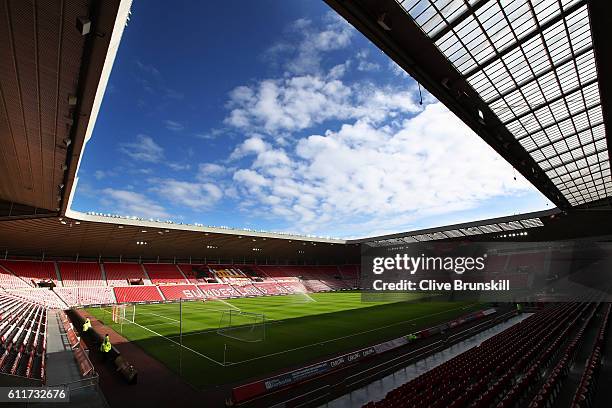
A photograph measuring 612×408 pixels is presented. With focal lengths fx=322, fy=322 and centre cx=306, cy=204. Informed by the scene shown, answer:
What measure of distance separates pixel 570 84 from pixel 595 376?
1147cm

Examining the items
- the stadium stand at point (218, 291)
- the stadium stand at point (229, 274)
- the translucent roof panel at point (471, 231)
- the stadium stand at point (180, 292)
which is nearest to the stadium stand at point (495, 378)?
the translucent roof panel at point (471, 231)

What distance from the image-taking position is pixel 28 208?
2581 cm

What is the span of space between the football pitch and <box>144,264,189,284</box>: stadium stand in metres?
18.1

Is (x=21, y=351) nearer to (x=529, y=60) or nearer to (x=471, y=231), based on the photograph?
(x=529, y=60)

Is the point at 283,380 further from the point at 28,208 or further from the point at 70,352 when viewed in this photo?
the point at 28,208

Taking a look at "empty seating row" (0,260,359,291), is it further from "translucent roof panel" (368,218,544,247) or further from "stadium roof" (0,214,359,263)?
"translucent roof panel" (368,218,544,247)

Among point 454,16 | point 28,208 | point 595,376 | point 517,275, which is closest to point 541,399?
point 595,376

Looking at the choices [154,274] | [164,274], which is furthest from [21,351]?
[164,274]

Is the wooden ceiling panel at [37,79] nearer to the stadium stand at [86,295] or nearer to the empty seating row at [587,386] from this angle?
the empty seating row at [587,386]

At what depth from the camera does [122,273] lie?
4962 cm

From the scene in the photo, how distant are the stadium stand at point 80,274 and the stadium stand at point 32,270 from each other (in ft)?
4.15

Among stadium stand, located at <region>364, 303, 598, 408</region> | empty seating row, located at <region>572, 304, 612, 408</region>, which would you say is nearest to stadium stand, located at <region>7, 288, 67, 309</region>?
stadium stand, located at <region>364, 303, 598, 408</region>

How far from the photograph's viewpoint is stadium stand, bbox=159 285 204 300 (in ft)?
157

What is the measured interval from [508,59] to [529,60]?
0.84 metres
